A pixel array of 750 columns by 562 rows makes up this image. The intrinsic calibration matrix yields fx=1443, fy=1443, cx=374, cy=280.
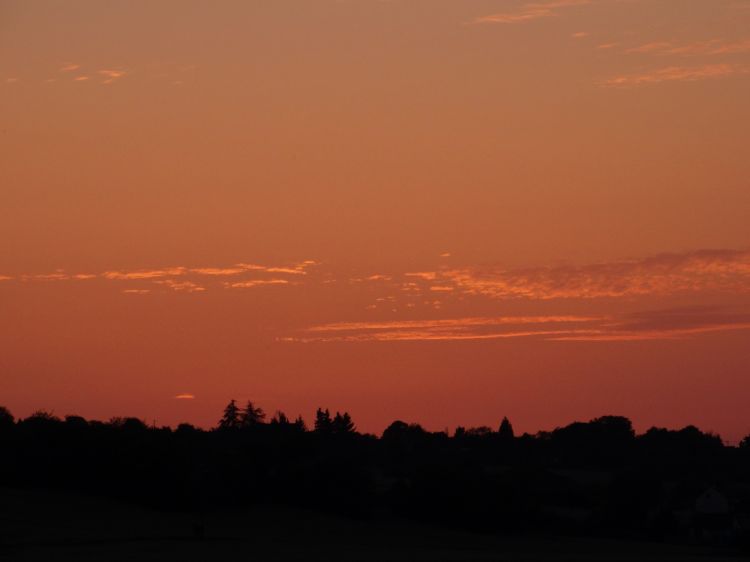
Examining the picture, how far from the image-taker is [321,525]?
88.5 meters

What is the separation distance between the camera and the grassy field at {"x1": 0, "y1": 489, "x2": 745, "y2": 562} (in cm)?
6462

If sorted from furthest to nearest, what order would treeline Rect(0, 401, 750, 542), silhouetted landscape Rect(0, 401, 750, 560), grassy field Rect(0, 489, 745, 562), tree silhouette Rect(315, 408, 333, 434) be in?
tree silhouette Rect(315, 408, 333, 434)
treeline Rect(0, 401, 750, 542)
silhouetted landscape Rect(0, 401, 750, 560)
grassy field Rect(0, 489, 745, 562)

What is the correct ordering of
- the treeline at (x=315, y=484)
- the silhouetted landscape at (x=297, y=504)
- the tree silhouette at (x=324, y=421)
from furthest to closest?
the tree silhouette at (x=324, y=421) < the treeline at (x=315, y=484) < the silhouetted landscape at (x=297, y=504)

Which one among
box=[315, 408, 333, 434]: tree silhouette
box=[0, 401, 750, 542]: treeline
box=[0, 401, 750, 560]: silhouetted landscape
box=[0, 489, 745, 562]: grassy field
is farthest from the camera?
box=[315, 408, 333, 434]: tree silhouette

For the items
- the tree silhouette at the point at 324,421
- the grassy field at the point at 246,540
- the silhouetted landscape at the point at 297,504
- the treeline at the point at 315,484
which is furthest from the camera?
the tree silhouette at the point at 324,421

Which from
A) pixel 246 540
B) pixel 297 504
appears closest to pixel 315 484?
pixel 297 504

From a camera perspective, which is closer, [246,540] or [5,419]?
[246,540]

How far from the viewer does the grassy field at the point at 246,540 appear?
64.6 meters

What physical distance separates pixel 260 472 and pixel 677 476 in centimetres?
6980

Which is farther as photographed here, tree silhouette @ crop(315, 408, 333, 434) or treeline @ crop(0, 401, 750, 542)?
tree silhouette @ crop(315, 408, 333, 434)

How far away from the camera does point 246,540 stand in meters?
74.4

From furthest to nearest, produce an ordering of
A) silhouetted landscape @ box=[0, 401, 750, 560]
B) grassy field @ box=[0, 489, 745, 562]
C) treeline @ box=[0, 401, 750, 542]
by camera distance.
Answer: treeline @ box=[0, 401, 750, 542]
silhouetted landscape @ box=[0, 401, 750, 560]
grassy field @ box=[0, 489, 745, 562]

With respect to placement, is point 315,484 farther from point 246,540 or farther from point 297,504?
point 246,540

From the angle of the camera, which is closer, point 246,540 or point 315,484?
point 246,540
